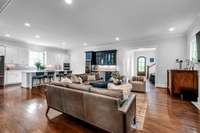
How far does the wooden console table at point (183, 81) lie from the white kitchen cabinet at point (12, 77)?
8813 mm

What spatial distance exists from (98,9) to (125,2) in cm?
80

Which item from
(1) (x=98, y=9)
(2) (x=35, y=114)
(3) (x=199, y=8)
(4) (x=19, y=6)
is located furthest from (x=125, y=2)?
(2) (x=35, y=114)

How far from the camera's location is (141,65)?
38.8 feet

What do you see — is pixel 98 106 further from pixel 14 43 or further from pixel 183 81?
pixel 14 43

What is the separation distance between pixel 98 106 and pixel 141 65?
10.7 metres

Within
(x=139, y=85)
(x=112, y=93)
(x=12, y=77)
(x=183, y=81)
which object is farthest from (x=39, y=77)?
(x=183, y=81)

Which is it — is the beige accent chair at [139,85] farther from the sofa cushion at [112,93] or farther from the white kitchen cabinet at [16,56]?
the white kitchen cabinet at [16,56]

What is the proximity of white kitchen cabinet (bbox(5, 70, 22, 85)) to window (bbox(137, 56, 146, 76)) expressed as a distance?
10348mm

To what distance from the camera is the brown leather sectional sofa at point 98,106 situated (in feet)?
5.98

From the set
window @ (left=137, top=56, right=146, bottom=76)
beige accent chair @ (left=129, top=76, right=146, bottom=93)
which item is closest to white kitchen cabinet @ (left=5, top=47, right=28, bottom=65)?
beige accent chair @ (left=129, top=76, right=146, bottom=93)

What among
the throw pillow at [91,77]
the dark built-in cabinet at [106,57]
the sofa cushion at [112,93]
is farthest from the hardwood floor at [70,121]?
the dark built-in cabinet at [106,57]

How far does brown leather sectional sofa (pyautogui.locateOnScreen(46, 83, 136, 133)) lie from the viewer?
1.82 meters

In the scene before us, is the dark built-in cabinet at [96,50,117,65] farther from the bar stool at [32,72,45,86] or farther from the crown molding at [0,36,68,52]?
the crown molding at [0,36,68,52]

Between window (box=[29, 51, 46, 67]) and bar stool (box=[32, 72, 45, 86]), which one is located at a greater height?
window (box=[29, 51, 46, 67])
